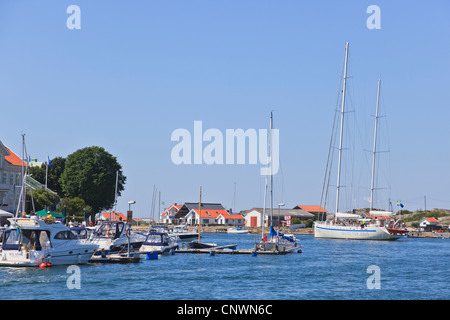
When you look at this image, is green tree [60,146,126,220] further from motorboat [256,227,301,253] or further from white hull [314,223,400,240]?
motorboat [256,227,301,253]

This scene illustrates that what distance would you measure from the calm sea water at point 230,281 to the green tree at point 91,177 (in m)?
58.6

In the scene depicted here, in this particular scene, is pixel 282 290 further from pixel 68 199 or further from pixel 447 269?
pixel 68 199

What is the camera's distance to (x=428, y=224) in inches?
6969

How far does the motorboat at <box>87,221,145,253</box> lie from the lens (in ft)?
211

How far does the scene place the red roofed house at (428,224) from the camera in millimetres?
177000

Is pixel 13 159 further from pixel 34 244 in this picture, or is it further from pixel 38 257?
pixel 38 257

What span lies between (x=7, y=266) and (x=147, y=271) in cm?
1101

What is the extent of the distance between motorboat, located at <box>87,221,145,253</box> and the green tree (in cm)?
4824

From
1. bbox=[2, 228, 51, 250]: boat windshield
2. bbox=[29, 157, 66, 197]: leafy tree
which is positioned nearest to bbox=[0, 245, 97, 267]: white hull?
bbox=[2, 228, 51, 250]: boat windshield
